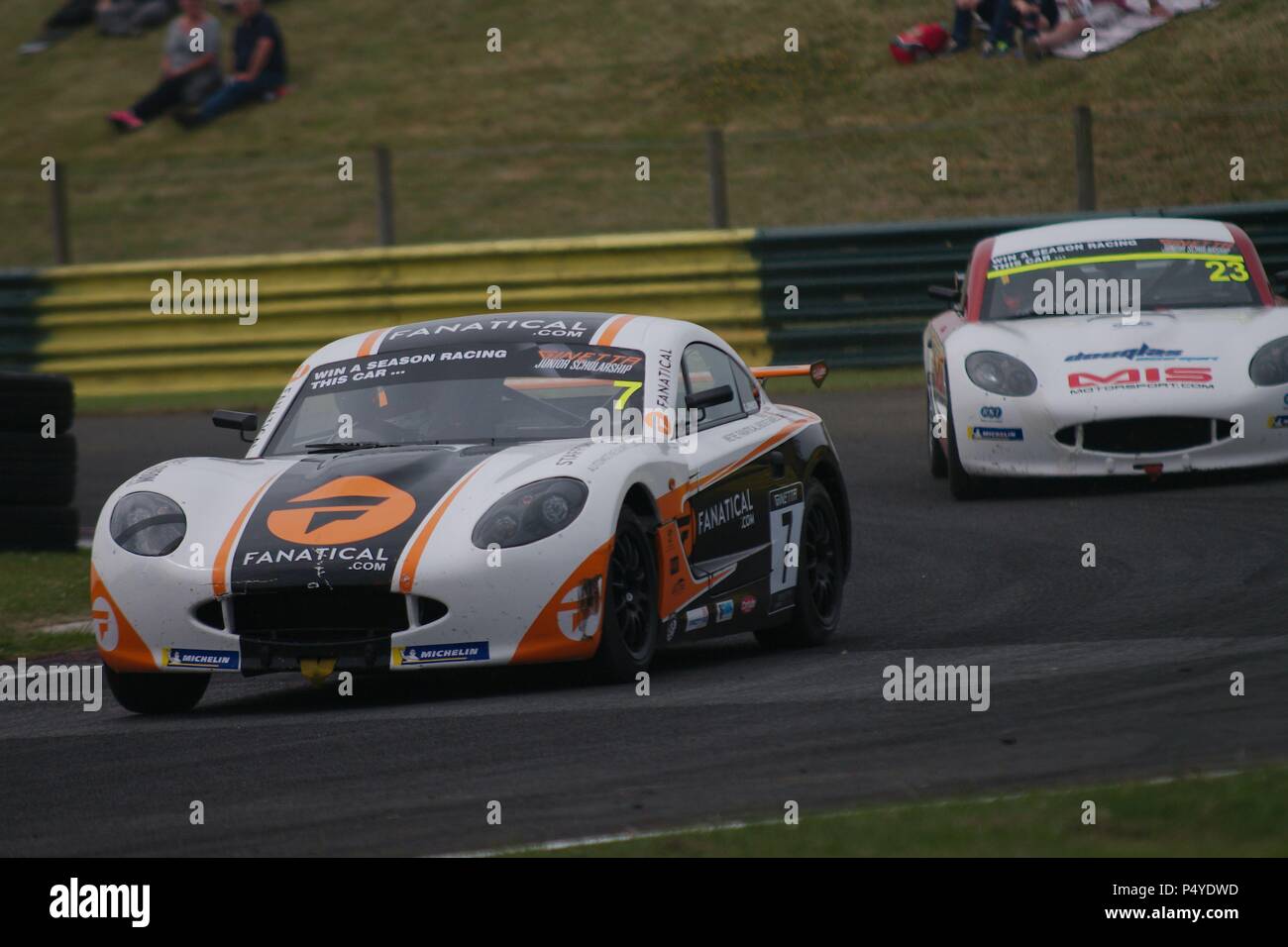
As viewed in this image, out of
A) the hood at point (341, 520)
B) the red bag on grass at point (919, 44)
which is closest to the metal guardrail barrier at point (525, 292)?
the red bag on grass at point (919, 44)

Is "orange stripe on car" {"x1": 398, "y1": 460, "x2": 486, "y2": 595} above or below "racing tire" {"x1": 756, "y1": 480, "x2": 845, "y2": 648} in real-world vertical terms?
above

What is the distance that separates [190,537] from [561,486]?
1.18 m

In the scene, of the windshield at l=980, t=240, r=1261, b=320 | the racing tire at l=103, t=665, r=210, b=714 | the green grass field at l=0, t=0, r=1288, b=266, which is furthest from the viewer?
the green grass field at l=0, t=0, r=1288, b=266

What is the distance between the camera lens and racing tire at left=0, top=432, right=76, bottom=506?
35.8 feet

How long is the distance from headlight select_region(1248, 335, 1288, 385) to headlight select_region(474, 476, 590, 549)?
5.71 meters

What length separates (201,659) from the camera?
282 inches

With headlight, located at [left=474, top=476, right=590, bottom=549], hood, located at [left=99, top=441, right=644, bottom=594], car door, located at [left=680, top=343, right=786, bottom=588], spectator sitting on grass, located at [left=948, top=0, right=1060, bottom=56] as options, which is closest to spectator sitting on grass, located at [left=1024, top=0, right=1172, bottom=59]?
spectator sitting on grass, located at [left=948, top=0, right=1060, bottom=56]

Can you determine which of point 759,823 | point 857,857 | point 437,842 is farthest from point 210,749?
point 857,857

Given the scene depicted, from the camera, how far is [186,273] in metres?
18.9

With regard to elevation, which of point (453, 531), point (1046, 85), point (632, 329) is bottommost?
point (453, 531)

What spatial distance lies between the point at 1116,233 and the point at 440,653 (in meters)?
7.05

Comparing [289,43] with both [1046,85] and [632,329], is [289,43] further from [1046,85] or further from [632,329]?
[632,329]

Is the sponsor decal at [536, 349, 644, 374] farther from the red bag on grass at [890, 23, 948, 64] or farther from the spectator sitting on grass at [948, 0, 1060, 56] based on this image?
the red bag on grass at [890, 23, 948, 64]

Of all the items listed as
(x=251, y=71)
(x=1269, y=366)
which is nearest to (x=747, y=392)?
(x=1269, y=366)
